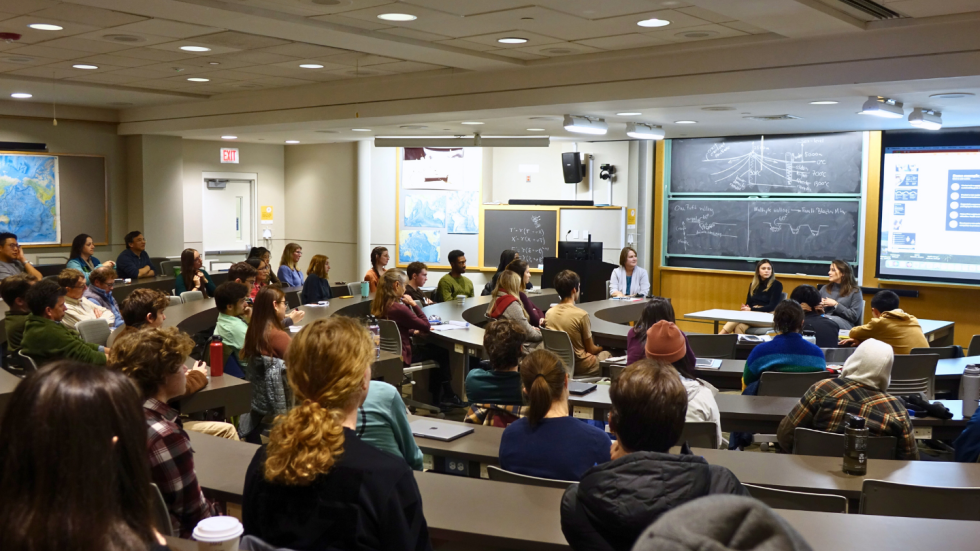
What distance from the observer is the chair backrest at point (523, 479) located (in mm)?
2637

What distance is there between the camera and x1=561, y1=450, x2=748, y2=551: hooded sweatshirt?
1771 millimetres

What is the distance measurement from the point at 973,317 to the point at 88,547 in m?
10.0

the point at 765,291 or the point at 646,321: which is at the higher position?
the point at 646,321

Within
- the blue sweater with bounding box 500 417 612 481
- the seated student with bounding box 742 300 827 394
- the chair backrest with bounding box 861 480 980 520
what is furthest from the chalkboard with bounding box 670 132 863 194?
the blue sweater with bounding box 500 417 612 481

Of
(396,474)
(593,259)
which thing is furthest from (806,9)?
(593,259)

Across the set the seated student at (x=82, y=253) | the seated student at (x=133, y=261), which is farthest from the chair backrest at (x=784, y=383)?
the seated student at (x=133, y=261)

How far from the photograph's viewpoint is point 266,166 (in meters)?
14.3

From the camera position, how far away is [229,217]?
13.9m

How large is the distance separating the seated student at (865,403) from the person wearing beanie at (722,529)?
3141mm

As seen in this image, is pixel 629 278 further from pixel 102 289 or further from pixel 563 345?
pixel 102 289

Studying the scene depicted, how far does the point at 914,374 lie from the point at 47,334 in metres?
5.48

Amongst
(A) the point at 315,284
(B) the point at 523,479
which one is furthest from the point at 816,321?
(A) the point at 315,284

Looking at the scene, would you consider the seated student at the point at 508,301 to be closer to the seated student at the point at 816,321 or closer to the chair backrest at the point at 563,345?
the chair backrest at the point at 563,345

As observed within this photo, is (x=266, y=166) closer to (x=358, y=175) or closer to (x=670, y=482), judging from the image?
(x=358, y=175)
